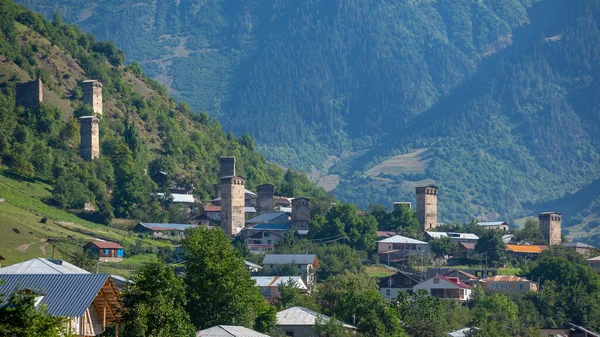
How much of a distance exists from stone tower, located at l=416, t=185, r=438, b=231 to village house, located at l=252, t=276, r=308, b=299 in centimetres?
4111

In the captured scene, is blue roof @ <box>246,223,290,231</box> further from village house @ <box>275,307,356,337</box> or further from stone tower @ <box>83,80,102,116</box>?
village house @ <box>275,307,356,337</box>

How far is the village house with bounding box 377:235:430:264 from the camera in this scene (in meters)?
134

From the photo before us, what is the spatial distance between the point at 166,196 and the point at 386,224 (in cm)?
2342

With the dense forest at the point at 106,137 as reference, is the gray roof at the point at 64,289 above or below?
below

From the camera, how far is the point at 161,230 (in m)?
134

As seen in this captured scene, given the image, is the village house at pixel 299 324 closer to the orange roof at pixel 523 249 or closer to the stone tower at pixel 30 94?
the orange roof at pixel 523 249

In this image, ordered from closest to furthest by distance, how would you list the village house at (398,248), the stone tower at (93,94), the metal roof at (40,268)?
A: the metal roof at (40,268), the village house at (398,248), the stone tower at (93,94)

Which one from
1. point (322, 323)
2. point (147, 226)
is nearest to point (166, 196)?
point (147, 226)

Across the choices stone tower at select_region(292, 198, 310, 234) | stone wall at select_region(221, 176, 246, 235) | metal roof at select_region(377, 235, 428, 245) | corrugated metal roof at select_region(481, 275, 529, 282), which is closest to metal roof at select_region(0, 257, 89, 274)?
corrugated metal roof at select_region(481, 275, 529, 282)

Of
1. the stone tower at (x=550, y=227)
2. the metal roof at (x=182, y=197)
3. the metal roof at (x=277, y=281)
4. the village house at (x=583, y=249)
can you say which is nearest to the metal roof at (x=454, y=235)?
A: the village house at (x=583, y=249)

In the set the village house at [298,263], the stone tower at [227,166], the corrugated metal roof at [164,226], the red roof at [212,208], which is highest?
the stone tower at [227,166]

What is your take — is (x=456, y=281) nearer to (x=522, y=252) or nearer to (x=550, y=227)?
(x=522, y=252)

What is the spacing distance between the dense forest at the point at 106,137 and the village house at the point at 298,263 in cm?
2096

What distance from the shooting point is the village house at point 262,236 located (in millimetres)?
135500
